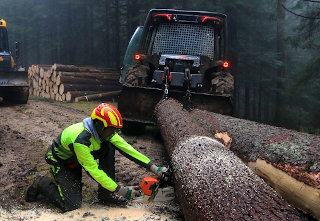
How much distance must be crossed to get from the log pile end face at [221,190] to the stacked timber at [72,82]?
11.9 meters

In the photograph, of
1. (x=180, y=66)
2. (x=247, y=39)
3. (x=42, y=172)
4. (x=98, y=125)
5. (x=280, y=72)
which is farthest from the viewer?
(x=247, y=39)

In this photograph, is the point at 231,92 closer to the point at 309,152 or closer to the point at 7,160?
the point at 309,152

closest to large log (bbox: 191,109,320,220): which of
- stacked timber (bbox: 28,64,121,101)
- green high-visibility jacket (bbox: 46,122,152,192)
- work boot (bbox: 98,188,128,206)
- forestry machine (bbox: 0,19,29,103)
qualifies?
green high-visibility jacket (bbox: 46,122,152,192)

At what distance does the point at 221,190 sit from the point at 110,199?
6.19 feet

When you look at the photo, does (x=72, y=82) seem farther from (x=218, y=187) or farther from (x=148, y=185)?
(x=218, y=187)

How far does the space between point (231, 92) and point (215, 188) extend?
4712mm

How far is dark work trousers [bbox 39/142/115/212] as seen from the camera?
12.4 ft

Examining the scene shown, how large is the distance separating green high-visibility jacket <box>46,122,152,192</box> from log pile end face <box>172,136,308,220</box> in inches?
29.2

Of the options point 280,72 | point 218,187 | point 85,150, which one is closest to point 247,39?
point 280,72

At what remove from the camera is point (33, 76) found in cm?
1773

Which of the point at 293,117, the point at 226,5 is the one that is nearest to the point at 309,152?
the point at 293,117

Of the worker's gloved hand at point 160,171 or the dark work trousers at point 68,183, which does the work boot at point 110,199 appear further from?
the worker's gloved hand at point 160,171

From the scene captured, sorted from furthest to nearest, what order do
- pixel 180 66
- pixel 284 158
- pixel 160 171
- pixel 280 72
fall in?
pixel 280 72, pixel 180 66, pixel 160 171, pixel 284 158

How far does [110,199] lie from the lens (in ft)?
13.1
